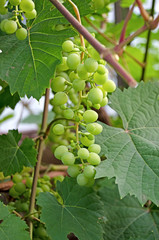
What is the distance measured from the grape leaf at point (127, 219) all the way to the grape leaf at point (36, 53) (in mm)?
457

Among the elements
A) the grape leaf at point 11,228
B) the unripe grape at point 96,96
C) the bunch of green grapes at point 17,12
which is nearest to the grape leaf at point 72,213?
the grape leaf at point 11,228

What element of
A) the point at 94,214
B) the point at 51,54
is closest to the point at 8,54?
the point at 51,54

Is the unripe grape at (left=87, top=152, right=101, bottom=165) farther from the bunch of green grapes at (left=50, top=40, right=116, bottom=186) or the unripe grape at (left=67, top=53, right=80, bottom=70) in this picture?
the unripe grape at (left=67, top=53, right=80, bottom=70)

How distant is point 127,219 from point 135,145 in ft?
0.96

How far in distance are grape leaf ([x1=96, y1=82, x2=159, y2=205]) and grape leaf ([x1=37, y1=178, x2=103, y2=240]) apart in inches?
5.7

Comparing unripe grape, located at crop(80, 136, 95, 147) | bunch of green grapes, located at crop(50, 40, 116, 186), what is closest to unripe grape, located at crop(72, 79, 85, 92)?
bunch of green grapes, located at crop(50, 40, 116, 186)

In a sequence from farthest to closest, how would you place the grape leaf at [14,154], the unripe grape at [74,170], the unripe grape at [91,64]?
the grape leaf at [14,154], the unripe grape at [74,170], the unripe grape at [91,64]

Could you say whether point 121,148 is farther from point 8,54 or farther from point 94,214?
point 8,54

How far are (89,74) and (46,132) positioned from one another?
332 millimetres

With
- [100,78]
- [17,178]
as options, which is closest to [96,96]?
[100,78]

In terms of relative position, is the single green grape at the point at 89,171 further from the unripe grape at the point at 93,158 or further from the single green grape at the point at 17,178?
the single green grape at the point at 17,178

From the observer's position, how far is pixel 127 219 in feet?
3.22

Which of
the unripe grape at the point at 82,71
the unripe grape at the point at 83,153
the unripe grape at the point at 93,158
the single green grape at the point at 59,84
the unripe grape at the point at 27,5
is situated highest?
the unripe grape at the point at 27,5

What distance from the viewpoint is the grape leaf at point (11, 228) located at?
2.27ft
